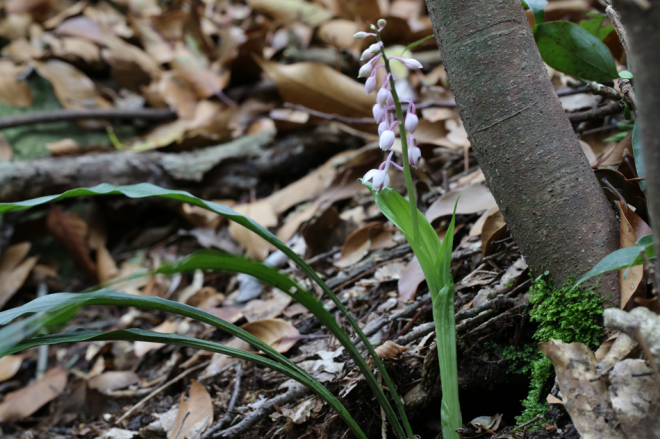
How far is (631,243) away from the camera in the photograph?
0.81 meters

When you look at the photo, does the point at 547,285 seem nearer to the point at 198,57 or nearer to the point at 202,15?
the point at 198,57

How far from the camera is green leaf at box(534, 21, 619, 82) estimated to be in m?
1.11

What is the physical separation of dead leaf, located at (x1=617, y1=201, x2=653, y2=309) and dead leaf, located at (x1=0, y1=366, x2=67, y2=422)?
1.79 meters

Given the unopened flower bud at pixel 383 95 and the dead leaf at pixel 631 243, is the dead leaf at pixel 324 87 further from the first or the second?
the dead leaf at pixel 631 243

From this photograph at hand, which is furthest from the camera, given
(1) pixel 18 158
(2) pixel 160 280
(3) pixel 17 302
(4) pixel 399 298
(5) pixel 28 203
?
(1) pixel 18 158

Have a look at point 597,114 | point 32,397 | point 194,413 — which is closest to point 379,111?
point 597,114

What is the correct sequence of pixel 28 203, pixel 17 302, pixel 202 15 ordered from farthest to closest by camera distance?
1. pixel 202 15
2. pixel 17 302
3. pixel 28 203

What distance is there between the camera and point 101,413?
1.51 meters

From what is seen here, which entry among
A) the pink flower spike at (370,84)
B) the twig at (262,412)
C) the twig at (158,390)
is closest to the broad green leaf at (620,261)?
the pink flower spike at (370,84)

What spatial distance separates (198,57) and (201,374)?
2.11m

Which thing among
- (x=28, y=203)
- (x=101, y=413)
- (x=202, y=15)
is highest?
(x=202, y=15)

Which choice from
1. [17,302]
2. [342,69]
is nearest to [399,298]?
[342,69]

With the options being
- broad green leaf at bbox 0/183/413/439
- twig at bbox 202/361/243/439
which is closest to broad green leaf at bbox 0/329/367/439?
broad green leaf at bbox 0/183/413/439

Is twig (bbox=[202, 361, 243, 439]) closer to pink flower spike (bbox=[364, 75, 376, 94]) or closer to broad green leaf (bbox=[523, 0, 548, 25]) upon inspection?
pink flower spike (bbox=[364, 75, 376, 94])
